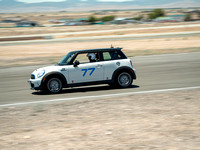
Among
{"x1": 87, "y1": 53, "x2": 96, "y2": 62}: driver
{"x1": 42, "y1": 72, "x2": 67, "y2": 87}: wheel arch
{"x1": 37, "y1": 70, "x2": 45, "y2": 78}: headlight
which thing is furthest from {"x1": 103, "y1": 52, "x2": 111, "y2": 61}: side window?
{"x1": 37, "y1": 70, "x2": 45, "y2": 78}: headlight

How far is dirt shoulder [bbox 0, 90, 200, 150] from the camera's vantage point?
583cm

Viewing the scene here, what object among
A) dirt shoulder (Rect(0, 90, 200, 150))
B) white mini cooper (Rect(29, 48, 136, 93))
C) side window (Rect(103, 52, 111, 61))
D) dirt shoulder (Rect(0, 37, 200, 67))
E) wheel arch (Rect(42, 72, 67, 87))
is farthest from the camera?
dirt shoulder (Rect(0, 37, 200, 67))

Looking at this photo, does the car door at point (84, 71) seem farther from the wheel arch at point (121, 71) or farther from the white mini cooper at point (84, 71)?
the wheel arch at point (121, 71)

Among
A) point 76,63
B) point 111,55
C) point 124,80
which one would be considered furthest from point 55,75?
point 124,80

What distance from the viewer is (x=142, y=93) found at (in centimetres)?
1061

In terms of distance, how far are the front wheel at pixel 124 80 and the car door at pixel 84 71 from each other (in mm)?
794

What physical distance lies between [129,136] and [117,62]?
5446 mm

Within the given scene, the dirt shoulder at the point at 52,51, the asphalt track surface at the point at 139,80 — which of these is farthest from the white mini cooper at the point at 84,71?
the dirt shoulder at the point at 52,51

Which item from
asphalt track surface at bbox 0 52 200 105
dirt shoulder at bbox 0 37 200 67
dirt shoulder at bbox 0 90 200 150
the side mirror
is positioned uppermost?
dirt shoulder at bbox 0 37 200 67

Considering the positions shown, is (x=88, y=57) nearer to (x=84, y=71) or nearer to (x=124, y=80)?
(x=84, y=71)

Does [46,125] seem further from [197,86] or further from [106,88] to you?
[197,86]

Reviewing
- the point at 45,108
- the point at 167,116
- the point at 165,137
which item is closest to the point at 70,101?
the point at 45,108

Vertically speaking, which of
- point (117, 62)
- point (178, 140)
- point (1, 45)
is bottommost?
point (178, 140)

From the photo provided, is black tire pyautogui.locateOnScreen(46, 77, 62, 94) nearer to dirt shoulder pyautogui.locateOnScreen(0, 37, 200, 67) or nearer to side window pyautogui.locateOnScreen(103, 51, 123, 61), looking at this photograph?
side window pyautogui.locateOnScreen(103, 51, 123, 61)
